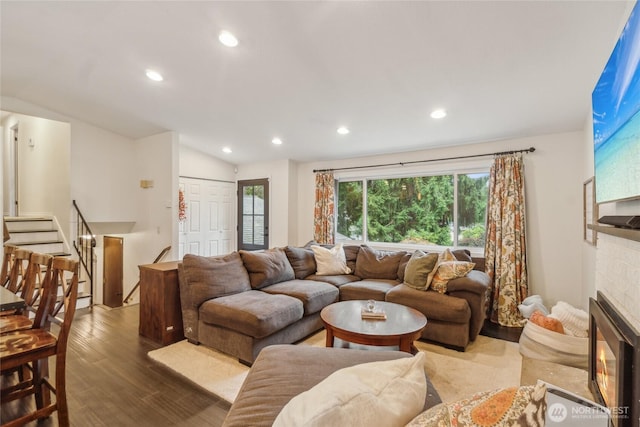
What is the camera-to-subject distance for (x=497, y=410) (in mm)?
665

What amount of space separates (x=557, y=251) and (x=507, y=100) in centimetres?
→ 199

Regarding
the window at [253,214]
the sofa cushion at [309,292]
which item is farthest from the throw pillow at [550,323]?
the window at [253,214]

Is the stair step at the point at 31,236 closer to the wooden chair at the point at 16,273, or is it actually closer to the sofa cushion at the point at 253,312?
the wooden chair at the point at 16,273

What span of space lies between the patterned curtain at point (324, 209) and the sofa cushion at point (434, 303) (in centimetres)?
213

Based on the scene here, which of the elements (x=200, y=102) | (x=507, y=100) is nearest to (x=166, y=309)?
(x=200, y=102)

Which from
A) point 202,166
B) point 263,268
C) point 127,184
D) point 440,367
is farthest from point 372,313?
point 127,184

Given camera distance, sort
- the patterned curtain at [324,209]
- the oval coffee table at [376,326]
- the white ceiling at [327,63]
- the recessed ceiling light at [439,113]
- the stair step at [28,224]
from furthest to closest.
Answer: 1. the patterned curtain at [324,209]
2. the stair step at [28,224]
3. the recessed ceiling light at [439,113]
4. the oval coffee table at [376,326]
5. the white ceiling at [327,63]

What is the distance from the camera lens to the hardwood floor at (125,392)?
1.83 metres

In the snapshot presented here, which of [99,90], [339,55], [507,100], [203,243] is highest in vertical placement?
[99,90]

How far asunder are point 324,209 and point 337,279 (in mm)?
1729

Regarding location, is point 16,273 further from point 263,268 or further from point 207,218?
point 207,218

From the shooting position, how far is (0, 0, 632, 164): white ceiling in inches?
76.7

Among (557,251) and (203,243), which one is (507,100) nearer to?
(557,251)

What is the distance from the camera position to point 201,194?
566 cm
